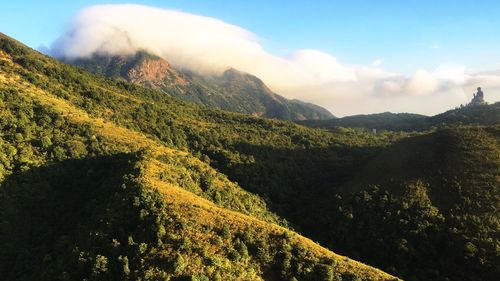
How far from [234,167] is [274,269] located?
7616 cm

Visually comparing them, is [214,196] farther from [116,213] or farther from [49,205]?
[49,205]

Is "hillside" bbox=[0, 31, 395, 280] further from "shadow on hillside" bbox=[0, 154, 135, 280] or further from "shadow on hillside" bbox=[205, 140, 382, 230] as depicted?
"shadow on hillside" bbox=[205, 140, 382, 230]

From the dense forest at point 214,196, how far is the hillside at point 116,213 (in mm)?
345

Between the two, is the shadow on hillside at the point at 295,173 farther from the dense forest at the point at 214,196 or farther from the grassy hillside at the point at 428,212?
the grassy hillside at the point at 428,212

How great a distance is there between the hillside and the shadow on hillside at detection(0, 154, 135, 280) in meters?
0.24

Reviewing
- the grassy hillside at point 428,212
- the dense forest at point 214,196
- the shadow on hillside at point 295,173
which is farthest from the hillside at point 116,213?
the grassy hillside at point 428,212

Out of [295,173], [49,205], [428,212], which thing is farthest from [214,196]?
[428,212]

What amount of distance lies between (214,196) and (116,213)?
125ft

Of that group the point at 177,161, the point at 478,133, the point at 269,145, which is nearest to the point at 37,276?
the point at 177,161

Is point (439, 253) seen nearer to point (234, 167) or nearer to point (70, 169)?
point (234, 167)

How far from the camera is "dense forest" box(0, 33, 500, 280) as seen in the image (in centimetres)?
7581

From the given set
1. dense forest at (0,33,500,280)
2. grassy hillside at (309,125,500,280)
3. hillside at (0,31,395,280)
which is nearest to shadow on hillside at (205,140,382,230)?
dense forest at (0,33,500,280)

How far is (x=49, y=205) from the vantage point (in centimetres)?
9856

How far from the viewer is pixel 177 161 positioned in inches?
4835
